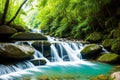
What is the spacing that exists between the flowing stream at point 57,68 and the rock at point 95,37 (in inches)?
96.8

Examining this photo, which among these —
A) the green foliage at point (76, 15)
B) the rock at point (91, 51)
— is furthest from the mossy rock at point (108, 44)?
the green foliage at point (76, 15)

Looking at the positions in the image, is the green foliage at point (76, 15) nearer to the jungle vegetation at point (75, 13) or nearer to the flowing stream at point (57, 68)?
the jungle vegetation at point (75, 13)

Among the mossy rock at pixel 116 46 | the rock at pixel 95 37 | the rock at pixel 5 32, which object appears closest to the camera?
the mossy rock at pixel 116 46

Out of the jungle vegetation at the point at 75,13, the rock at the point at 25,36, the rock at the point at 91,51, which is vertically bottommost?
the rock at the point at 91,51

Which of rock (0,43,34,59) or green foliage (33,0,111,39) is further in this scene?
green foliage (33,0,111,39)

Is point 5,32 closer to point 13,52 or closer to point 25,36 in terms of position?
point 25,36

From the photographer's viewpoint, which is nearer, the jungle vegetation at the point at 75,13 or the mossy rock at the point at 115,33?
the mossy rock at the point at 115,33

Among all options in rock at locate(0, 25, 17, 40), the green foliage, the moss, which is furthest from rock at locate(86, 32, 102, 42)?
rock at locate(0, 25, 17, 40)

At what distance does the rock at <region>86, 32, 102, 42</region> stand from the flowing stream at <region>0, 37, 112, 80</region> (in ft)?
8.07

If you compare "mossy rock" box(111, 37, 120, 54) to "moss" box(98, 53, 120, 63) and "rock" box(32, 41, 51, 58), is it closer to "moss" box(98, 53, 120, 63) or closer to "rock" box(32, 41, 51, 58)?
"moss" box(98, 53, 120, 63)

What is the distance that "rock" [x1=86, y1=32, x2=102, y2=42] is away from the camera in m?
16.6

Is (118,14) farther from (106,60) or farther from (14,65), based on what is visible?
(14,65)

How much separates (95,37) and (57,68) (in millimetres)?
6452

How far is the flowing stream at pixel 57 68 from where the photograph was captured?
9.18m
